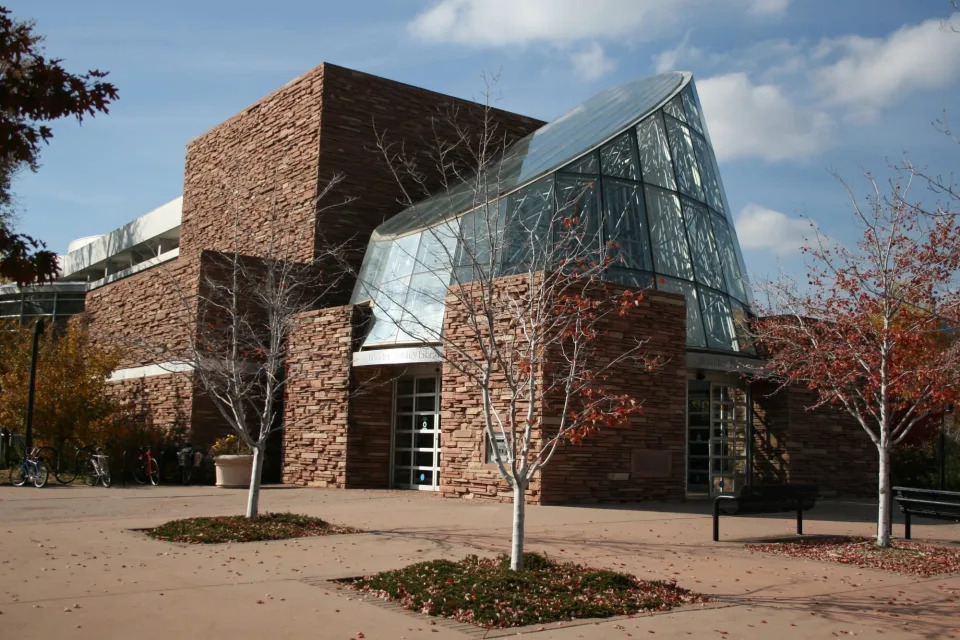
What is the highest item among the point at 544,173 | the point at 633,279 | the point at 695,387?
the point at 544,173

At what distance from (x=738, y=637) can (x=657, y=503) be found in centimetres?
1063

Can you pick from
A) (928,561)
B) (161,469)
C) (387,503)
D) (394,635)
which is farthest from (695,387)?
(394,635)

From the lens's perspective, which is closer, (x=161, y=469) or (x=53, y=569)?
(x=53, y=569)

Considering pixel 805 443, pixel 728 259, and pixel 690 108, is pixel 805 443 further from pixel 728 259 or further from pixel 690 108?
pixel 690 108

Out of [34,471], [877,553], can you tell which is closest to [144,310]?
[34,471]

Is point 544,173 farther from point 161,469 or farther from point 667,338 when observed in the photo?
point 161,469

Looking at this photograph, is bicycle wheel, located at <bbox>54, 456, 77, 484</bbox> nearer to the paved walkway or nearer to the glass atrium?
the paved walkway

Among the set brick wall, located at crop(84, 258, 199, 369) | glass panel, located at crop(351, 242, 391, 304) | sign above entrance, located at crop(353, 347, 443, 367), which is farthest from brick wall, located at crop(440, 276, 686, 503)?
brick wall, located at crop(84, 258, 199, 369)

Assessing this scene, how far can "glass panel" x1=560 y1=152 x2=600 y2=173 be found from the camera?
19578 millimetres

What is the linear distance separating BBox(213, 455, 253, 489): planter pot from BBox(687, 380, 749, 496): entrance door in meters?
9.62

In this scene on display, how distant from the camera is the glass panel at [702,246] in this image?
20500mm

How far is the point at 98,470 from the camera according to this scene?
67.2ft

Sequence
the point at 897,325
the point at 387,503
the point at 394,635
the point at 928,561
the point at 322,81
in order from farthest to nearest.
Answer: the point at 322,81
the point at 387,503
the point at 897,325
the point at 928,561
the point at 394,635

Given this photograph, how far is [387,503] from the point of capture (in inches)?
637
